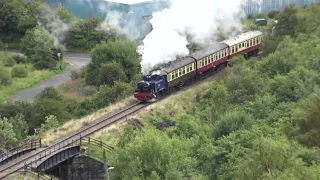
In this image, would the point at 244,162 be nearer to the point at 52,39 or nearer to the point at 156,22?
the point at 156,22

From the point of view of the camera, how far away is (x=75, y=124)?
3619 centimetres

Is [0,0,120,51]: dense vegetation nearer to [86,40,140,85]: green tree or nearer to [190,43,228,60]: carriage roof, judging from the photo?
[86,40,140,85]: green tree

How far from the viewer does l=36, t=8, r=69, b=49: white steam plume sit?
71500 mm

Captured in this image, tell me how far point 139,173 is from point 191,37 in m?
26.3

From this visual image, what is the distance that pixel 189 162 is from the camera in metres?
26.9

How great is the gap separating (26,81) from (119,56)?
41.1ft

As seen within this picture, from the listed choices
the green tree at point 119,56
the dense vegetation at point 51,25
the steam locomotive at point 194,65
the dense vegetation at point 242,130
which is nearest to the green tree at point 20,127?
the steam locomotive at point 194,65

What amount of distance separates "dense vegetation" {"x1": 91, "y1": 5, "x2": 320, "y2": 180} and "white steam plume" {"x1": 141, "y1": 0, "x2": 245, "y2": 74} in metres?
3.69

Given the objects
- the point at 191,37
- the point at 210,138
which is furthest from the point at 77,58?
the point at 210,138

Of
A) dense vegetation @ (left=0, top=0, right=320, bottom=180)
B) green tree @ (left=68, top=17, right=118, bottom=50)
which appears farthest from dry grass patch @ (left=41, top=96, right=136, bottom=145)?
green tree @ (left=68, top=17, right=118, bottom=50)

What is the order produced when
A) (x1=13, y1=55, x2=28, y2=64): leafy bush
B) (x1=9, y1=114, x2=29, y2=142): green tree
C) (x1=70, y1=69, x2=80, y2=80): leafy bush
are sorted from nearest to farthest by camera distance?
(x1=9, y1=114, x2=29, y2=142): green tree < (x1=70, y1=69, x2=80, y2=80): leafy bush < (x1=13, y1=55, x2=28, y2=64): leafy bush

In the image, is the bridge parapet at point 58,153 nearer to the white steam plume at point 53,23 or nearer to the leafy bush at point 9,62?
the leafy bush at point 9,62

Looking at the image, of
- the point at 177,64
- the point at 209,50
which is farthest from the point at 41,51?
the point at 177,64

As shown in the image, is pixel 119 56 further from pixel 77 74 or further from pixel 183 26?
Result: pixel 77 74
